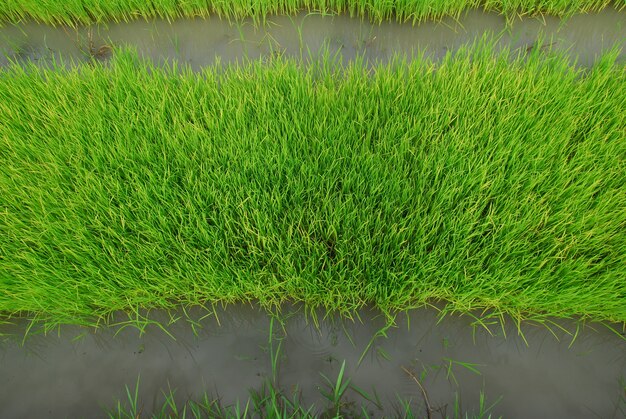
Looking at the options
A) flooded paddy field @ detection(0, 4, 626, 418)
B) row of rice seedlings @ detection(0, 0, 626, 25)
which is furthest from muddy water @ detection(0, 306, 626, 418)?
row of rice seedlings @ detection(0, 0, 626, 25)

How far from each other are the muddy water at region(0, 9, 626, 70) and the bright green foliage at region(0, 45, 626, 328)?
462 millimetres

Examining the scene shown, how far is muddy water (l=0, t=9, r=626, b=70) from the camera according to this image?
70.6 inches

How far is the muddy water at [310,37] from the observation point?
1.79 meters

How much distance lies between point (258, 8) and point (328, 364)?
1801 mm

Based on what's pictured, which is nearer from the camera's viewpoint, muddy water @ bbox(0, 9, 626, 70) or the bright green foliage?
the bright green foliage

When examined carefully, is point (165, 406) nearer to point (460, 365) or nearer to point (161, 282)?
point (161, 282)

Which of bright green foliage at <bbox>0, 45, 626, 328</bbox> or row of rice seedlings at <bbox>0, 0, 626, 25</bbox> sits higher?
row of rice seedlings at <bbox>0, 0, 626, 25</bbox>

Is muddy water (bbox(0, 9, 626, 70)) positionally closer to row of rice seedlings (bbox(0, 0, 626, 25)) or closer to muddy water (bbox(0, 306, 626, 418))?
row of rice seedlings (bbox(0, 0, 626, 25))

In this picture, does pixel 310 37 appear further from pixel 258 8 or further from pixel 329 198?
pixel 329 198

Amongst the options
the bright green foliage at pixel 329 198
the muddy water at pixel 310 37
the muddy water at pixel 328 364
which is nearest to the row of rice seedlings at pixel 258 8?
the muddy water at pixel 310 37

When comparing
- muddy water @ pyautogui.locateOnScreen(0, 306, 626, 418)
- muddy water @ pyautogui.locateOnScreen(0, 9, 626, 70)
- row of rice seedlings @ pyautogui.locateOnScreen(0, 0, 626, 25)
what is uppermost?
row of rice seedlings @ pyautogui.locateOnScreen(0, 0, 626, 25)

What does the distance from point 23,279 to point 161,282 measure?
1.51ft

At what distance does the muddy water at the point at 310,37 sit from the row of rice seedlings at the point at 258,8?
0.15 ft

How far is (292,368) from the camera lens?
1.14 m
